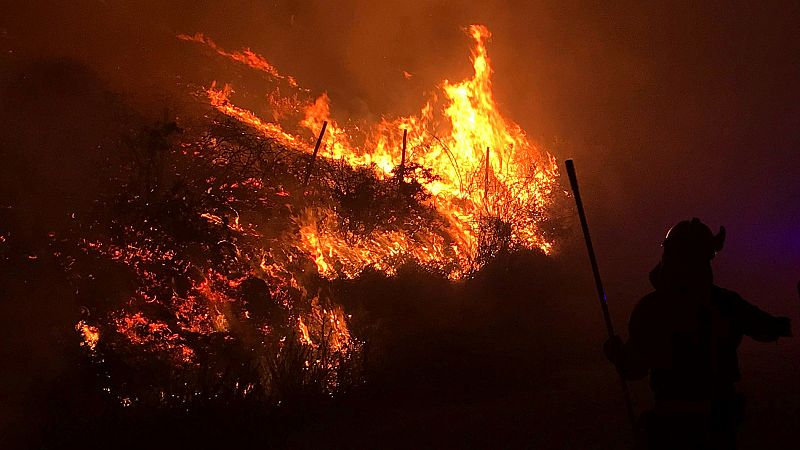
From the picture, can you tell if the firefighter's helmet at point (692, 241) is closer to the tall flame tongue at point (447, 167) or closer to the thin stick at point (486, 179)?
the tall flame tongue at point (447, 167)

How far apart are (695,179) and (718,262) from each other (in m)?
5.20

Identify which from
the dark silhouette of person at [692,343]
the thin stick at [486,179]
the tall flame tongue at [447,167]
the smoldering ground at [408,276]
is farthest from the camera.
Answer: the thin stick at [486,179]

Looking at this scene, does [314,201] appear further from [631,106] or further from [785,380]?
[631,106]

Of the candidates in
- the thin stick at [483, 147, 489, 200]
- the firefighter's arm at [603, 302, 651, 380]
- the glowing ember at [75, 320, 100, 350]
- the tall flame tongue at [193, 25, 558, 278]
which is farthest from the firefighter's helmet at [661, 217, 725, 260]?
the thin stick at [483, 147, 489, 200]

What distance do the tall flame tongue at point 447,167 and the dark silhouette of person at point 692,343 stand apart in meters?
6.51

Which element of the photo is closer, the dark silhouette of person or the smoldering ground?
the dark silhouette of person

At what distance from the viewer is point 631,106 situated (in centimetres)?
2497

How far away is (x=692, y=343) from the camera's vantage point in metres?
2.72

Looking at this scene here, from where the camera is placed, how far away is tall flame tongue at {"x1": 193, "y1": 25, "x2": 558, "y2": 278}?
974 cm

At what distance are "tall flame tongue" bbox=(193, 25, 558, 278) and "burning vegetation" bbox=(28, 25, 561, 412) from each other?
5 cm

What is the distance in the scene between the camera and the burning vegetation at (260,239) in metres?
6.32

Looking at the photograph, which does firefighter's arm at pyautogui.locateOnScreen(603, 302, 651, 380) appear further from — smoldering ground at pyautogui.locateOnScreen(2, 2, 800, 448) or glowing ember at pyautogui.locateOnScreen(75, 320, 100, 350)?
glowing ember at pyautogui.locateOnScreen(75, 320, 100, 350)

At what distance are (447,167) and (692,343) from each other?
35.2 feet

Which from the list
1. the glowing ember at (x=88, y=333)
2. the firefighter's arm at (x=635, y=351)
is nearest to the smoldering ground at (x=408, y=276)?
the glowing ember at (x=88, y=333)
